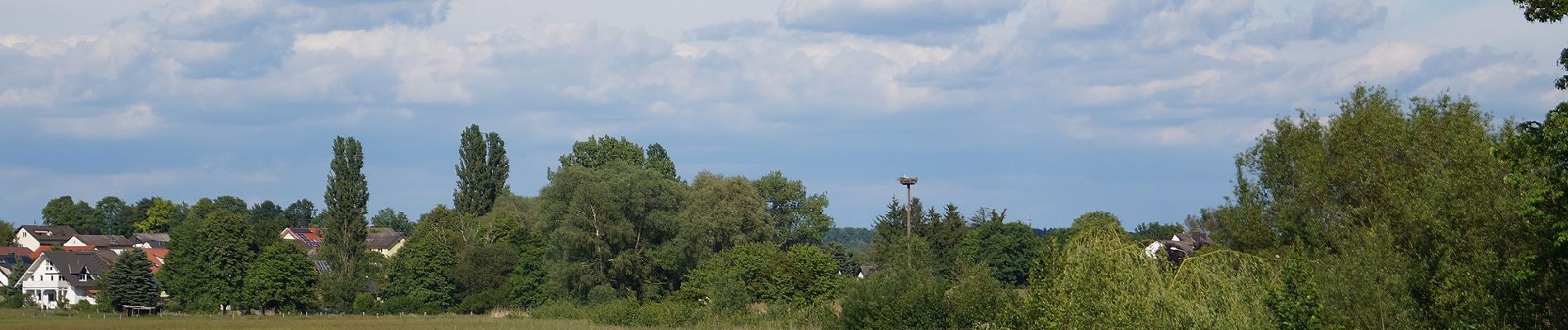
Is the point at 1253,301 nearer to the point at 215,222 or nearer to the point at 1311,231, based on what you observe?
the point at 1311,231

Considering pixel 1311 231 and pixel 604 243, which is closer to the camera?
pixel 1311 231

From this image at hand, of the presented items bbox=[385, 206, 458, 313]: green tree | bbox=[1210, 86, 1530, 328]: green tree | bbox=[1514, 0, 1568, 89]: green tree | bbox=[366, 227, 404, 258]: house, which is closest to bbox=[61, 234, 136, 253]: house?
bbox=[366, 227, 404, 258]: house

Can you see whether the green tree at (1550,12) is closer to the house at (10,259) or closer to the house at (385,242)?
the house at (10,259)

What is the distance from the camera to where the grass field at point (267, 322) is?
7456cm

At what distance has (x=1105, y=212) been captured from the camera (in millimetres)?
137000

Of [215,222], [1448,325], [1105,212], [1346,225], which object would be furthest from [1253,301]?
[1105,212]

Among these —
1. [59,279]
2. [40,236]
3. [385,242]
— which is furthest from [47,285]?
[40,236]

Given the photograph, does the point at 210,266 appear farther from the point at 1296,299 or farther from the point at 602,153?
the point at 1296,299

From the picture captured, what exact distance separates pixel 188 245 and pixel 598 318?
36.5 m

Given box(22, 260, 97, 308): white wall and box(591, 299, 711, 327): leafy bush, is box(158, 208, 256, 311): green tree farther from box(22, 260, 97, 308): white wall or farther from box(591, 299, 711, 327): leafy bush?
box(591, 299, 711, 327): leafy bush

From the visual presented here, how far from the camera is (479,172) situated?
126125 mm

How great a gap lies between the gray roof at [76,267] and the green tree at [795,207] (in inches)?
2238

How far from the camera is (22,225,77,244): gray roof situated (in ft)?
620

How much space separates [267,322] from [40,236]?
126226 mm
